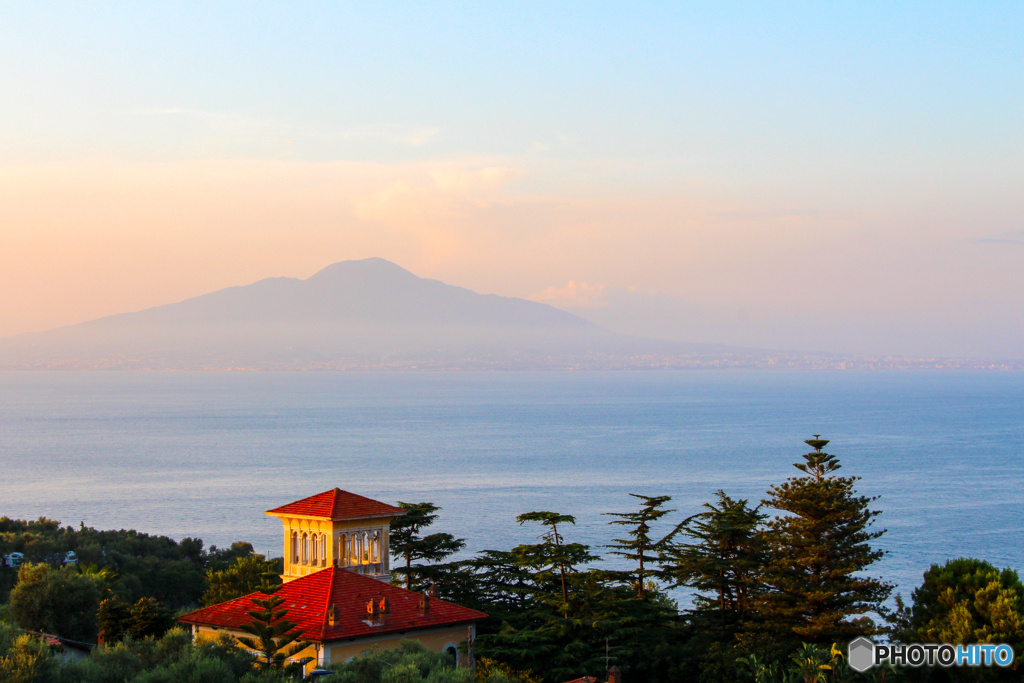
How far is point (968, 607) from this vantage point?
986 inches

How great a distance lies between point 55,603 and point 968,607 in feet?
80.1

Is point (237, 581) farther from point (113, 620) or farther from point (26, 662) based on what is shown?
point (26, 662)

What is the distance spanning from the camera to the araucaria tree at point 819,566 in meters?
25.1

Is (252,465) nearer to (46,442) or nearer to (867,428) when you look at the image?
(46,442)

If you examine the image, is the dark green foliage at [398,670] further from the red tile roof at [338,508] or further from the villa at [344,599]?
the red tile roof at [338,508]

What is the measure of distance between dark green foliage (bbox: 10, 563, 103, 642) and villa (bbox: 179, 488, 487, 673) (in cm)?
814

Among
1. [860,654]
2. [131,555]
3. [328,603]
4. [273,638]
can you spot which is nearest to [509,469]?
[131,555]

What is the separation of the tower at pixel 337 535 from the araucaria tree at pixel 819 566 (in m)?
9.71

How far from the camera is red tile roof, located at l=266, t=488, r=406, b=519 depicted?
24.5 metres

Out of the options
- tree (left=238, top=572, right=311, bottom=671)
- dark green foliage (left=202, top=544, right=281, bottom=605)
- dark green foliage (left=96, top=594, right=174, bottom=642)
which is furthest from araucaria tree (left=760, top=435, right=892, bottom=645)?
dark green foliage (left=202, top=544, right=281, bottom=605)

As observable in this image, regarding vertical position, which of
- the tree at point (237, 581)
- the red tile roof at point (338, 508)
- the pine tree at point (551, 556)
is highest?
the red tile roof at point (338, 508)

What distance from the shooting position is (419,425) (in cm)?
16775

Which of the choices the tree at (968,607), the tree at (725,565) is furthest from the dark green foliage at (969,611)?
the tree at (725,565)

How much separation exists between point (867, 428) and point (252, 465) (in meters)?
93.5
